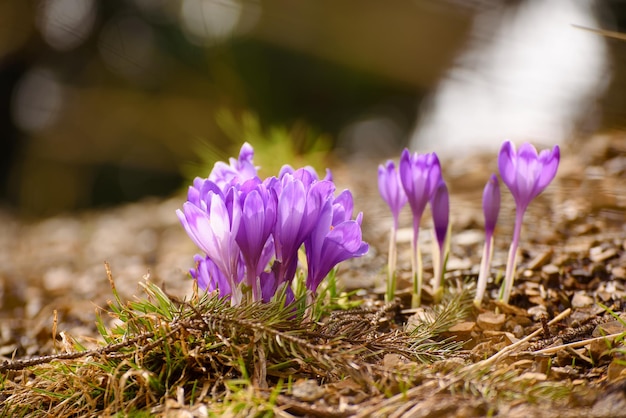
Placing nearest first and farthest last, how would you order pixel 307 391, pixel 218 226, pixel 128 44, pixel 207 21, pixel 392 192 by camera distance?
pixel 307 391
pixel 218 226
pixel 392 192
pixel 207 21
pixel 128 44

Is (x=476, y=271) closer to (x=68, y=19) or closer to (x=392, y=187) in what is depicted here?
(x=392, y=187)

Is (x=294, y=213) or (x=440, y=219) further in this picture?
(x=440, y=219)

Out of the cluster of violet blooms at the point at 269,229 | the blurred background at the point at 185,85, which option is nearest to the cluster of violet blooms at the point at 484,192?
the cluster of violet blooms at the point at 269,229

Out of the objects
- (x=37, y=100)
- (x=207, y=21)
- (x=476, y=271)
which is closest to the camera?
(x=476, y=271)

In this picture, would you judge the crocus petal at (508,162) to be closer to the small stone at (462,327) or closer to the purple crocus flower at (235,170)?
the small stone at (462,327)

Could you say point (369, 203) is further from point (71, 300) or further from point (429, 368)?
point (429, 368)

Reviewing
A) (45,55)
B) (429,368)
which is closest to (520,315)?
(429,368)

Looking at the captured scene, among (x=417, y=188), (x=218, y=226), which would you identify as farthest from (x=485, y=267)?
(x=218, y=226)
